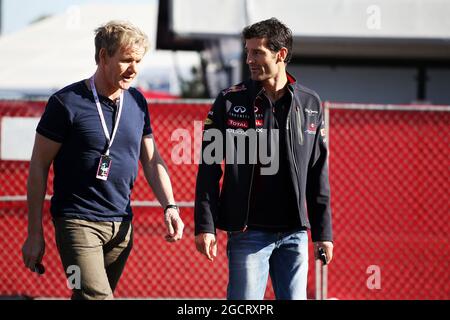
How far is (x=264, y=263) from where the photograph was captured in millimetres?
4598

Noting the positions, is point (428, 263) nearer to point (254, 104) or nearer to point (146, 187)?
point (146, 187)

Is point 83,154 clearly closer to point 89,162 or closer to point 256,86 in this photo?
point 89,162

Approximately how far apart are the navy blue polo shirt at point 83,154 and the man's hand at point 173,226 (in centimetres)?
28

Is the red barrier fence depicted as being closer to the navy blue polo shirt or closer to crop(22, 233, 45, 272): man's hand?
the navy blue polo shirt

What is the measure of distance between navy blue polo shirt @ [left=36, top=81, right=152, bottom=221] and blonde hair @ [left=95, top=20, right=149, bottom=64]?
0.27 metres

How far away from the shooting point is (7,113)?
7617 mm

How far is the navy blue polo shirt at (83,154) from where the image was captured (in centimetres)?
455

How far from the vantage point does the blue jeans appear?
14.9 ft

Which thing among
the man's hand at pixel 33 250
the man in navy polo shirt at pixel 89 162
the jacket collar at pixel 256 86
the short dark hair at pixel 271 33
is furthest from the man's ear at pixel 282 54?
the man's hand at pixel 33 250

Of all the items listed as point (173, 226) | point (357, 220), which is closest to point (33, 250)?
point (173, 226)

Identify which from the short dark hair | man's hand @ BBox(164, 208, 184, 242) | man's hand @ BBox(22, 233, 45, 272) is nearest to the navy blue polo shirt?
man's hand @ BBox(22, 233, 45, 272)

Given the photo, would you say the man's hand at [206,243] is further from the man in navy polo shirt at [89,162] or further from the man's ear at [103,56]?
the man's ear at [103,56]
